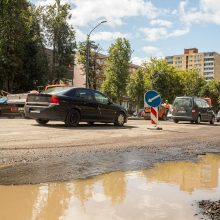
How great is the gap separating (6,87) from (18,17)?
24.6 feet

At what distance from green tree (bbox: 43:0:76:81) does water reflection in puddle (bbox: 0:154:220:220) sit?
151 feet

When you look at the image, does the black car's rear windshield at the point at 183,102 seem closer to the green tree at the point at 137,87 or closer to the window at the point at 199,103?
the window at the point at 199,103

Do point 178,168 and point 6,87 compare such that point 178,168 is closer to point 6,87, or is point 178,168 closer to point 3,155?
point 3,155

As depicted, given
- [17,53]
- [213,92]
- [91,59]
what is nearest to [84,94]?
[17,53]

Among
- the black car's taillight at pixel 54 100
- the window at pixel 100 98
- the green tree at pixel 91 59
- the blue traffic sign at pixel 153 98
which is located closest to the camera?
the black car's taillight at pixel 54 100

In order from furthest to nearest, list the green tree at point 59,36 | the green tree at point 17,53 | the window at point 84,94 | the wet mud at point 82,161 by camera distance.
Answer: the green tree at point 59,36
the green tree at point 17,53
the window at point 84,94
the wet mud at point 82,161

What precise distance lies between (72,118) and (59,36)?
127ft

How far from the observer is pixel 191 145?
33.8 feet

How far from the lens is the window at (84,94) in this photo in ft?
48.0

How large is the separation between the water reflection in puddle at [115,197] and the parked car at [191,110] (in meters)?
17.0

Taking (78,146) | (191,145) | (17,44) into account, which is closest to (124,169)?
(78,146)

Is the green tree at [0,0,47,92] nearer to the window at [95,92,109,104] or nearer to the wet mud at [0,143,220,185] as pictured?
the window at [95,92,109,104]

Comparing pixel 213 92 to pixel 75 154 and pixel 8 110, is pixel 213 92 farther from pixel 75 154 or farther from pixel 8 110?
pixel 75 154

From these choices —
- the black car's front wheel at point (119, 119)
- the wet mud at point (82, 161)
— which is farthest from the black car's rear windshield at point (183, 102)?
the wet mud at point (82, 161)
